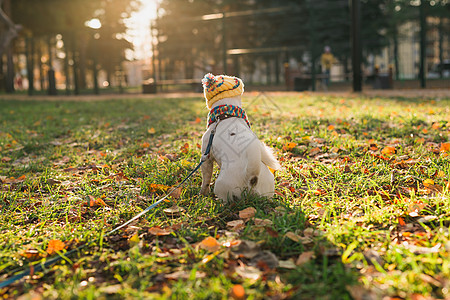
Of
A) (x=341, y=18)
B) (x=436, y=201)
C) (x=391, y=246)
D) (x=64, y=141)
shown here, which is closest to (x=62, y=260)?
(x=391, y=246)

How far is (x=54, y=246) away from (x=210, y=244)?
2.70 feet

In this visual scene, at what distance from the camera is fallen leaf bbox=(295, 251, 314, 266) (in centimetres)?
185

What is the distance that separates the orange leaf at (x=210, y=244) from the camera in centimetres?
202

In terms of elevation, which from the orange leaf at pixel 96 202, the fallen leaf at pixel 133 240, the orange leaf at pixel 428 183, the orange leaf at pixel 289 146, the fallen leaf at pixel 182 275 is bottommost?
the fallen leaf at pixel 182 275

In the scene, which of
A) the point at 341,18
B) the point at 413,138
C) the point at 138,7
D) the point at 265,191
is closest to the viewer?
the point at 265,191

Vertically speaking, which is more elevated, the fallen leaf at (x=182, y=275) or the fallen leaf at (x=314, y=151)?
the fallen leaf at (x=314, y=151)

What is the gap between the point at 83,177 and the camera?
11.5ft

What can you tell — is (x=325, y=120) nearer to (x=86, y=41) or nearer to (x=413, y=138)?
(x=413, y=138)

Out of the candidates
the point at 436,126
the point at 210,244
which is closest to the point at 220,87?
the point at 210,244

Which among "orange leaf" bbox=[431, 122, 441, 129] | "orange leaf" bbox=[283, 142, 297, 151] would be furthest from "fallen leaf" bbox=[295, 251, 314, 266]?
"orange leaf" bbox=[431, 122, 441, 129]

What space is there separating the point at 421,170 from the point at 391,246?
4.89 feet

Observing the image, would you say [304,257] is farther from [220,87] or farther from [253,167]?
[220,87]

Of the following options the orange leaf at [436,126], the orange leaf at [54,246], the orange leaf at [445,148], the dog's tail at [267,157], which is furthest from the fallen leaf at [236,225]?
the orange leaf at [436,126]

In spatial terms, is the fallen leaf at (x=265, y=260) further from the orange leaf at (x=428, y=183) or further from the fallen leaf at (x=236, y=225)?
the orange leaf at (x=428, y=183)
